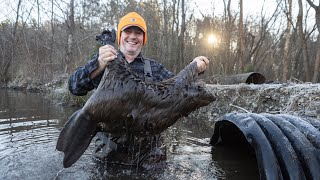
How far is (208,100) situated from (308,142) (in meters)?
0.99

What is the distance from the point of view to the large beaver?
254 centimetres

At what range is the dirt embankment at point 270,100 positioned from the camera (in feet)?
18.5

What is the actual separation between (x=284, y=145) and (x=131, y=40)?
2.23 m

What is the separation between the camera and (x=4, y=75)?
88.3 ft

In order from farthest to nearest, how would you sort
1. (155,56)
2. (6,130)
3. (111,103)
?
(155,56), (6,130), (111,103)

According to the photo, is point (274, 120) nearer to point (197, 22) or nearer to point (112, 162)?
point (112, 162)

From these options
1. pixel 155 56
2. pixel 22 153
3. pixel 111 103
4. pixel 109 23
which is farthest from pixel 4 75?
pixel 111 103

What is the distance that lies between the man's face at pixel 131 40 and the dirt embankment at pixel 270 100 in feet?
6.03

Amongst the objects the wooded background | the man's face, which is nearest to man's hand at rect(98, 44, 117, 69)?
the man's face

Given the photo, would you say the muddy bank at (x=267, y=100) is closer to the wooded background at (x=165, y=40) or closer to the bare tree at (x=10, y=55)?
the wooded background at (x=165, y=40)

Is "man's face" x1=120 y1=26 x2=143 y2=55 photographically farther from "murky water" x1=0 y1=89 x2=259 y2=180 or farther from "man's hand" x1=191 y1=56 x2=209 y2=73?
"murky water" x1=0 y1=89 x2=259 y2=180

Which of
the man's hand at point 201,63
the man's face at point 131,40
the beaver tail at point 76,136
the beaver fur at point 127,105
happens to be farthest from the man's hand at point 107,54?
the man's face at point 131,40

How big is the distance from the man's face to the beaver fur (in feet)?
4.02

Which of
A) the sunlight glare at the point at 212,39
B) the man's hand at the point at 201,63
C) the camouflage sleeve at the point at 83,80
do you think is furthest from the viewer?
the sunlight glare at the point at 212,39
